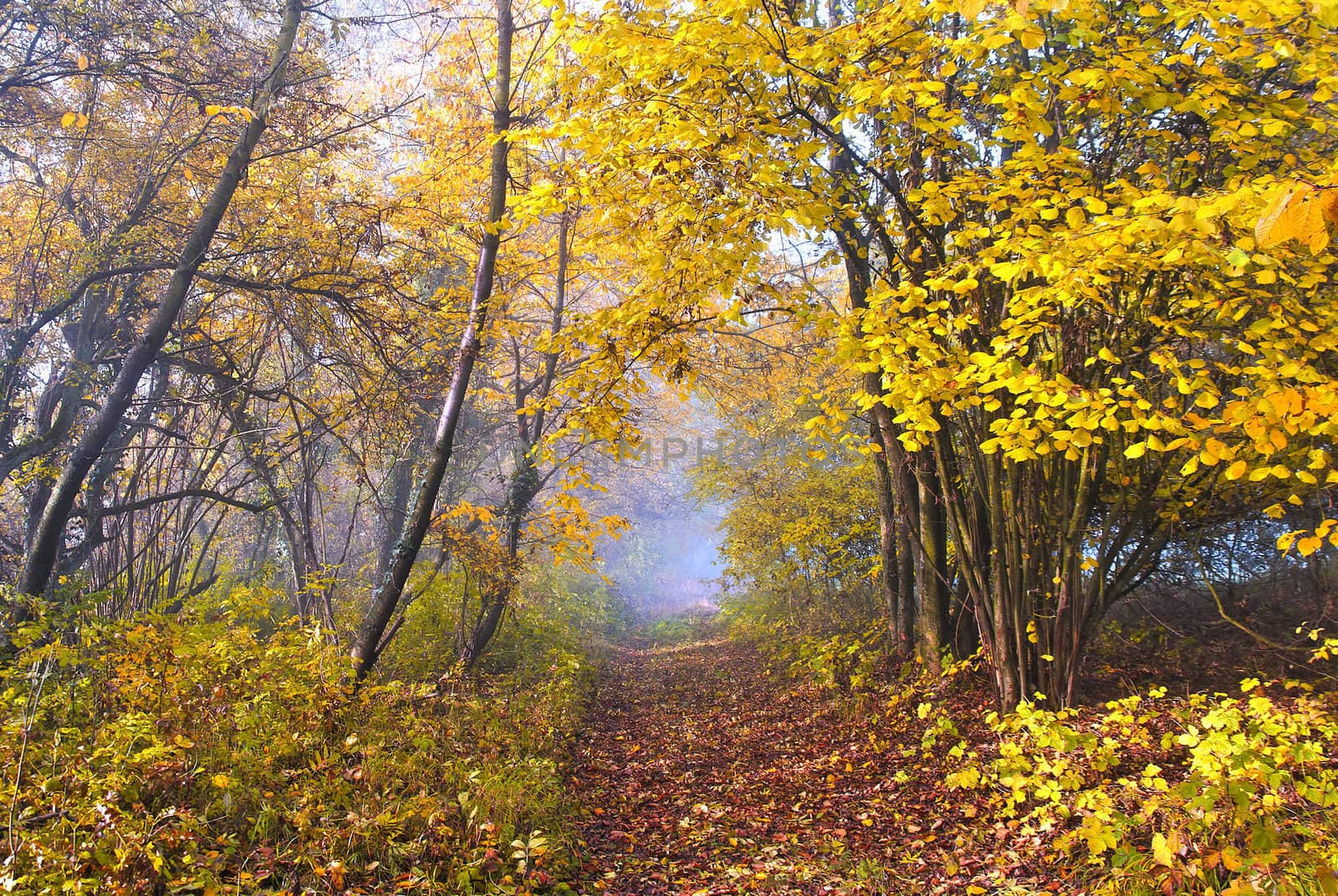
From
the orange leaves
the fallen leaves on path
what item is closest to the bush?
the fallen leaves on path

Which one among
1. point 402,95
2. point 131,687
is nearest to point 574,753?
point 131,687

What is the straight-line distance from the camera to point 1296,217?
1260mm

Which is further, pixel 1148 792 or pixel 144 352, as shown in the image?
pixel 144 352

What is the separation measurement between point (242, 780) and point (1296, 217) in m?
4.43

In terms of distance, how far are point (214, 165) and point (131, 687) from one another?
529 centimetres

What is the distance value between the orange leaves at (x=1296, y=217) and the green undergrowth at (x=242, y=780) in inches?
142

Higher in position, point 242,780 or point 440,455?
point 440,455

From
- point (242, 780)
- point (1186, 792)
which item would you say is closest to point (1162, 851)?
point (1186, 792)

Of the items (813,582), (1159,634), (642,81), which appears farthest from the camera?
(813,582)

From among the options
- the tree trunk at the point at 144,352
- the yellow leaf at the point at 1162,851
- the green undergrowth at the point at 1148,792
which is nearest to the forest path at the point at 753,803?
the green undergrowth at the point at 1148,792

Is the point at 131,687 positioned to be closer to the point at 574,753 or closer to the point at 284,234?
the point at 574,753

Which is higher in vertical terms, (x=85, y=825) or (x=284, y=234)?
(x=284, y=234)

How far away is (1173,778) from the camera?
11.6 feet

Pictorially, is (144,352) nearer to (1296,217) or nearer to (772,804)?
(772,804)
